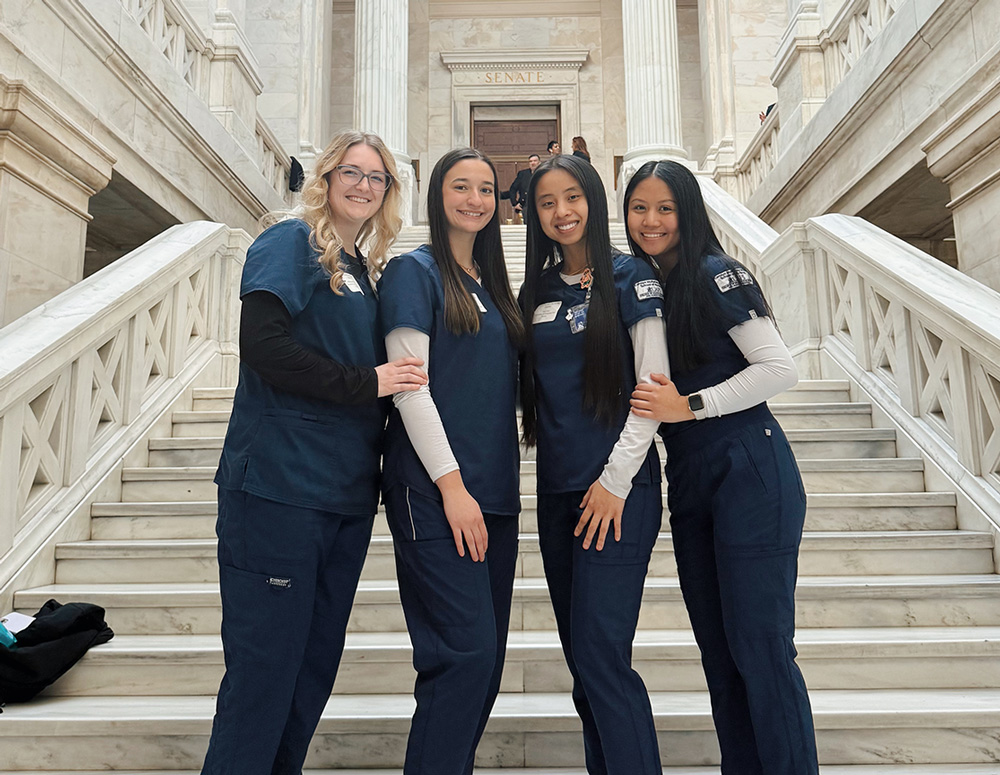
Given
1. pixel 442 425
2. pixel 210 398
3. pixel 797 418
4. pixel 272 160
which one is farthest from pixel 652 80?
pixel 442 425

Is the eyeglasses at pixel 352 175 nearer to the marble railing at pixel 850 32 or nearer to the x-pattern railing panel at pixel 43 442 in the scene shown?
the x-pattern railing panel at pixel 43 442

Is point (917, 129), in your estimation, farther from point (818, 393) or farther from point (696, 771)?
point (696, 771)

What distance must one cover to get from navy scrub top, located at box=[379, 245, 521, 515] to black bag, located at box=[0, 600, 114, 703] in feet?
5.69

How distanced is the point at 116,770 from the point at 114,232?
715cm

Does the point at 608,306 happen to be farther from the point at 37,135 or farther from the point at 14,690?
the point at 37,135

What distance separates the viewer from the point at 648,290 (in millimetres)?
2156

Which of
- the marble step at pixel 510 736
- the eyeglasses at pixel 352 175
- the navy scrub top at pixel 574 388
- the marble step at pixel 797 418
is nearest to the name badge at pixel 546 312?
the navy scrub top at pixel 574 388

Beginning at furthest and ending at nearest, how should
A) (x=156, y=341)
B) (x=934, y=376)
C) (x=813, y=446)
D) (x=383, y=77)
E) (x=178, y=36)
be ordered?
(x=383, y=77)
(x=178, y=36)
(x=156, y=341)
(x=813, y=446)
(x=934, y=376)

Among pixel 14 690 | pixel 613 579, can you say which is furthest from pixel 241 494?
pixel 14 690

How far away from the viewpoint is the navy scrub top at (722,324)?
215 cm

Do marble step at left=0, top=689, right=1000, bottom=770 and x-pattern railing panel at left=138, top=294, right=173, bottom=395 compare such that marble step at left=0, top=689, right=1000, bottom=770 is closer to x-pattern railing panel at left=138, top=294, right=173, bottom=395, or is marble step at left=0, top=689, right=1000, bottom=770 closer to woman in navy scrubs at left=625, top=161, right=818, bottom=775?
woman in navy scrubs at left=625, top=161, right=818, bottom=775

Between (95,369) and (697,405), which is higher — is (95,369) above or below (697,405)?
above

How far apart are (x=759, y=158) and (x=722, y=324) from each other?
10310 millimetres

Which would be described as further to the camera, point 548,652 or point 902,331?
point 902,331
